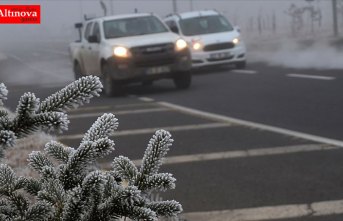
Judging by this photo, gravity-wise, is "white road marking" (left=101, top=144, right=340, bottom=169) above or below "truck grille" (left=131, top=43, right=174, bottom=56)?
below

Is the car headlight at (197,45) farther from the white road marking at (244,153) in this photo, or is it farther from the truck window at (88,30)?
the white road marking at (244,153)

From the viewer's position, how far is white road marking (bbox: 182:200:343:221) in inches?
197

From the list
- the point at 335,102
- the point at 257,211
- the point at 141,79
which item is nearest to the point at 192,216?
the point at 257,211

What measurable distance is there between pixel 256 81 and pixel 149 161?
577 inches

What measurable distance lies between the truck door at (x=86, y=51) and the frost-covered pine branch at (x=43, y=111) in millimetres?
15234

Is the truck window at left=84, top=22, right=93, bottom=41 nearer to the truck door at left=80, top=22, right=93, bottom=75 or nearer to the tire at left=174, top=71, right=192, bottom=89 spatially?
the truck door at left=80, top=22, right=93, bottom=75

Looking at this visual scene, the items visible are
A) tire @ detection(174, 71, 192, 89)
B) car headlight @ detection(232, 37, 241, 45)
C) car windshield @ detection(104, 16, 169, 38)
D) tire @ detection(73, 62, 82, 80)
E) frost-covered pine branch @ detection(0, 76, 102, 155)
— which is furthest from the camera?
car headlight @ detection(232, 37, 241, 45)

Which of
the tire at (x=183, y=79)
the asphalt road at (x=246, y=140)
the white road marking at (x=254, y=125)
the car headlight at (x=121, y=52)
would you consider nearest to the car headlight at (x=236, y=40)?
the asphalt road at (x=246, y=140)

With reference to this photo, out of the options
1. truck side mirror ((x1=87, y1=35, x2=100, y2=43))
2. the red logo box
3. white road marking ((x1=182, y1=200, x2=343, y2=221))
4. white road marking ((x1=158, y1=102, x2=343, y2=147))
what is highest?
the red logo box

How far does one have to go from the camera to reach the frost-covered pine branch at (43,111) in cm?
170

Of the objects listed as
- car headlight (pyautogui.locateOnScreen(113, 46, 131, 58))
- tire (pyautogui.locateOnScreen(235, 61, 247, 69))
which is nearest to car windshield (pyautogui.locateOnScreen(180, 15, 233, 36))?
tire (pyautogui.locateOnScreen(235, 61, 247, 69))

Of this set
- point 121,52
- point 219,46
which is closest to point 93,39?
point 121,52

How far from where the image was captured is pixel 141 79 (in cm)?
1557

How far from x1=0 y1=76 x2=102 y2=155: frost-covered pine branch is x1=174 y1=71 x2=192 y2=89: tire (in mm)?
14227
